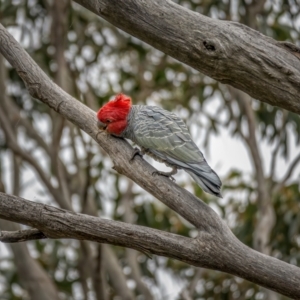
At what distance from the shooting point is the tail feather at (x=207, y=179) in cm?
308

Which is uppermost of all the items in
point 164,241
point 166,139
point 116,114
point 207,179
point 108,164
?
point 108,164

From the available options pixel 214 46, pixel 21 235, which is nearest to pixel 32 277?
pixel 21 235

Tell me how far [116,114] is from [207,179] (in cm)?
66

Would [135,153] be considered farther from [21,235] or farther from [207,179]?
[21,235]

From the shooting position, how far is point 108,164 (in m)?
7.25

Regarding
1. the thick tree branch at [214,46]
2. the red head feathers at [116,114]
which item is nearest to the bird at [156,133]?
the red head feathers at [116,114]

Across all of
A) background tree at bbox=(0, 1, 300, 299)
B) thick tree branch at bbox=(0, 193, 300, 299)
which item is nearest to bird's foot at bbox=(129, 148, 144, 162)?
thick tree branch at bbox=(0, 193, 300, 299)

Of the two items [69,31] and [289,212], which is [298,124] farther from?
[69,31]

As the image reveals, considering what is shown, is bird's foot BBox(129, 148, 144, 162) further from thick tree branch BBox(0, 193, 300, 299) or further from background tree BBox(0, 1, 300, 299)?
background tree BBox(0, 1, 300, 299)

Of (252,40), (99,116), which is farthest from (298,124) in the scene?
(252,40)

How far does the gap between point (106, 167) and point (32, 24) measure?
5.16 feet

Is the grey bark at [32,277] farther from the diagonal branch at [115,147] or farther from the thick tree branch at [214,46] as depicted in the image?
the thick tree branch at [214,46]

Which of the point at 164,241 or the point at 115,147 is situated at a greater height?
the point at 115,147

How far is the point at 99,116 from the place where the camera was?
345 cm
